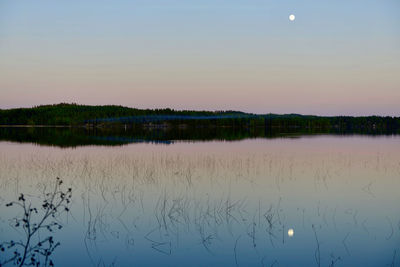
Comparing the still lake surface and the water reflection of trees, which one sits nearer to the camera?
the still lake surface

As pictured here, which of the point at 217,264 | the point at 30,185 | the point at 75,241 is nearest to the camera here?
the point at 217,264

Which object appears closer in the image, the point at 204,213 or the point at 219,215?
the point at 219,215

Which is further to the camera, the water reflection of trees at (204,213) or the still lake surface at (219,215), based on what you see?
the water reflection of trees at (204,213)

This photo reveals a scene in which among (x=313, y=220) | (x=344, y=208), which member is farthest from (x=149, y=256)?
(x=344, y=208)

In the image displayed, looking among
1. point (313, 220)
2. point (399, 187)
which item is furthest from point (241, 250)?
point (399, 187)

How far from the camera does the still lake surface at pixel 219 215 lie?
41.9 feet

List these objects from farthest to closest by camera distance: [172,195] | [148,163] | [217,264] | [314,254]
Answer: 1. [148,163]
2. [172,195]
3. [314,254]
4. [217,264]

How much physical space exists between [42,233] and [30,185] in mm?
10386

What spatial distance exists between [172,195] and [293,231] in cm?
775

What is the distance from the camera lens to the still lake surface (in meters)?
12.8

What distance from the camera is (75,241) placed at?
13.8 metres

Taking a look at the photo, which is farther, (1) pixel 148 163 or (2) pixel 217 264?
(1) pixel 148 163

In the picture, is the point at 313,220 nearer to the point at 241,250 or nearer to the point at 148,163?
the point at 241,250

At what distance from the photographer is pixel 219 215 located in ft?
55.7
